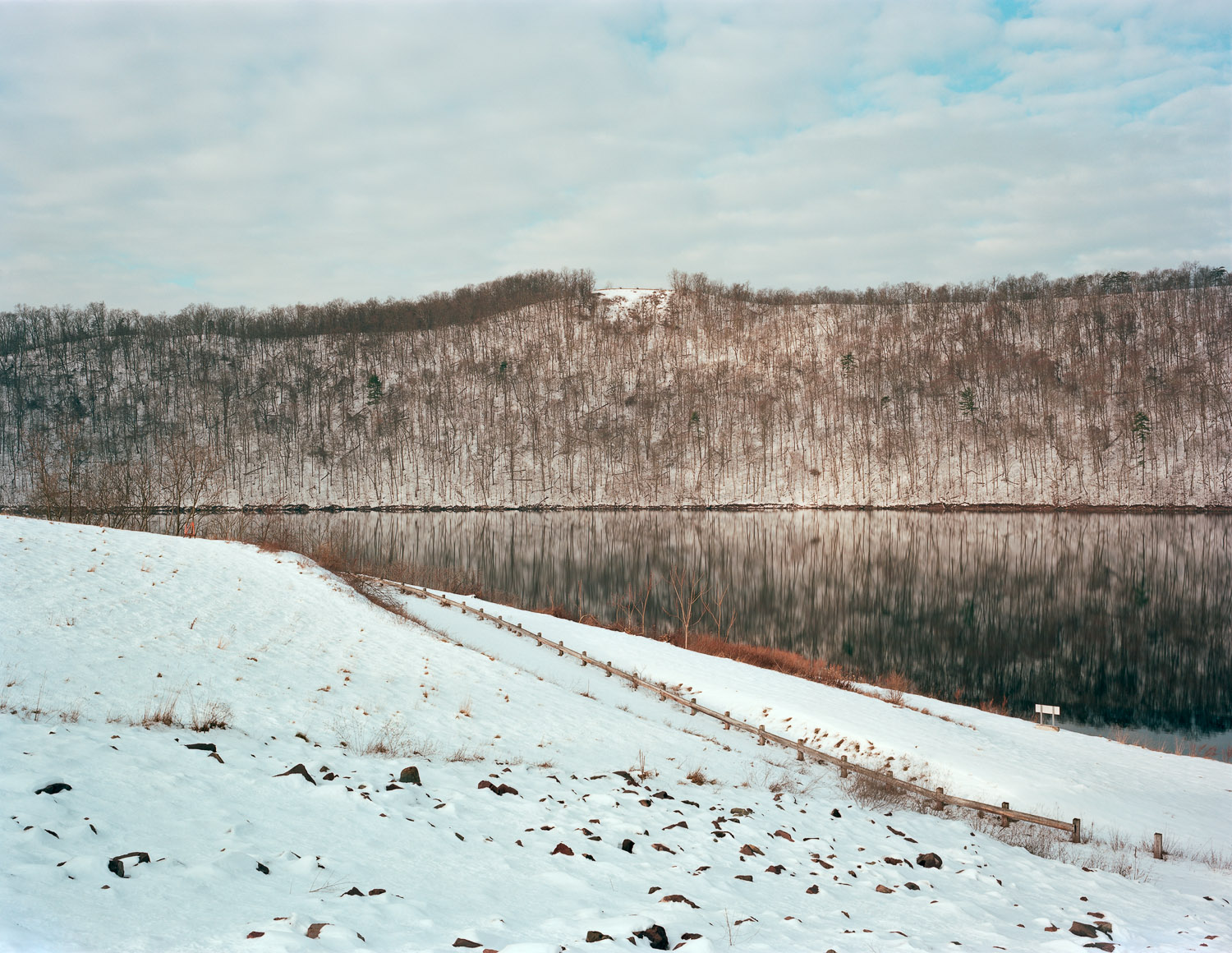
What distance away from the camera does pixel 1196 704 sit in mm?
21844

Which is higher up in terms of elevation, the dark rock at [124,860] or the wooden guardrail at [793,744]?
the dark rock at [124,860]

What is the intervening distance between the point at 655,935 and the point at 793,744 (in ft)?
29.7

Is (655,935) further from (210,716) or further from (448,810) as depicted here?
(210,716)

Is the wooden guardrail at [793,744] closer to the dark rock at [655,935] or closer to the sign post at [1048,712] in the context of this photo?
the sign post at [1048,712]

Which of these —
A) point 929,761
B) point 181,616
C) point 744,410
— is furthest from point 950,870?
point 744,410

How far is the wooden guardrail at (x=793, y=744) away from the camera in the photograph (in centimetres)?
1024

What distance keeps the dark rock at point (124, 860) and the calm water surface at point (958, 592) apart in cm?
2276

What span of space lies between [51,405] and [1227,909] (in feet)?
422

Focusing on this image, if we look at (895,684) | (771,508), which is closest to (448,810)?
(895,684)

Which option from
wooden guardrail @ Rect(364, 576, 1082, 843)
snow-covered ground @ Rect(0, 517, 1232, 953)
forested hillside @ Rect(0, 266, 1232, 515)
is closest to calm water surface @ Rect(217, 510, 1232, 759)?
snow-covered ground @ Rect(0, 517, 1232, 953)

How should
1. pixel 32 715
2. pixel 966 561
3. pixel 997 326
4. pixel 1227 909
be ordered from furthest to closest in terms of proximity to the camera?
pixel 997 326 → pixel 966 561 → pixel 1227 909 → pixel 32 715

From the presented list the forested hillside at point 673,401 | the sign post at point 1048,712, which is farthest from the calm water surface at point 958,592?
the forested hillside at point 673,401

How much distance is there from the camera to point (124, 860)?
4656mm

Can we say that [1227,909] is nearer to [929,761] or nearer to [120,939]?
[929,761]
